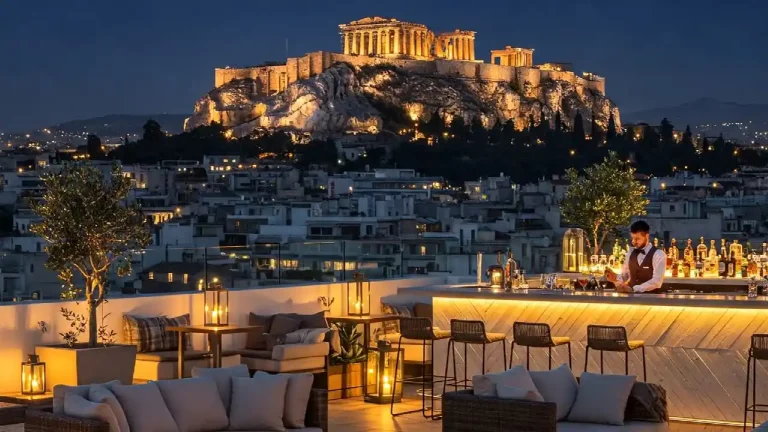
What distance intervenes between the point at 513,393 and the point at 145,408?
1732mm

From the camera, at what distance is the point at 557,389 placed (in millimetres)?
7250

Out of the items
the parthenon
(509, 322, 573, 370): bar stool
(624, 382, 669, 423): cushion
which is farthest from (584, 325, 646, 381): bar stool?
the parthenon

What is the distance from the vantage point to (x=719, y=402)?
886 cm

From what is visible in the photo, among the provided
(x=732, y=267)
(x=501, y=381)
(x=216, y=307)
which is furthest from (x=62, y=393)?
(x=732, y=267)

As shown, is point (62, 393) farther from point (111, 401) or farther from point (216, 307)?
point (216, 307)

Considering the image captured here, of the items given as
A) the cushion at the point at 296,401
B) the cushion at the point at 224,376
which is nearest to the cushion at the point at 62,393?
the cushion at the point at 224,376

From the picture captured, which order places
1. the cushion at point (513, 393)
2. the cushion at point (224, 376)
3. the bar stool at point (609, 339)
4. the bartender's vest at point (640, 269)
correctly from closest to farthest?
1. the cushion at point (513, 393)
2. the cushion at point (224, 376)
3. the bar stool at point (609, 339)
4. the bartender's vest at point (640, 269)

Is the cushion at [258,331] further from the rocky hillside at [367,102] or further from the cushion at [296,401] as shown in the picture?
the rocky hillside at [367,102]

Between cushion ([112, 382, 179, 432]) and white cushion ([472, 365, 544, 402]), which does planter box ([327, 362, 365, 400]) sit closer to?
white cushion ([472, 365, 544, 402])

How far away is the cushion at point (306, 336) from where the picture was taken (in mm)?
10430

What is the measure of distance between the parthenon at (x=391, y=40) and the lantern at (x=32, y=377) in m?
105

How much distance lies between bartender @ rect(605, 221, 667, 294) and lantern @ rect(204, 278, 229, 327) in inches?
104

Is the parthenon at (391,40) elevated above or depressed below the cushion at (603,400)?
above

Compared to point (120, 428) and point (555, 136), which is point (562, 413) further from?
point (555, 136)
